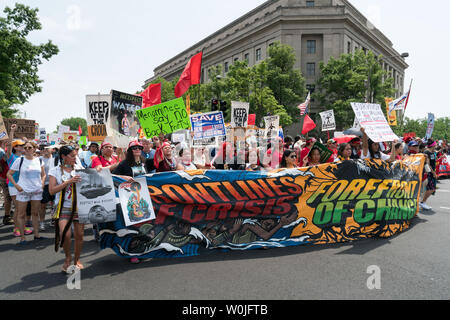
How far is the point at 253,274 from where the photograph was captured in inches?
154

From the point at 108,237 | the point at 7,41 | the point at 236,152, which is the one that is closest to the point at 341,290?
the point at 108,237

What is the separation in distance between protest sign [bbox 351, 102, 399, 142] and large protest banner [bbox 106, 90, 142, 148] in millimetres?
4886

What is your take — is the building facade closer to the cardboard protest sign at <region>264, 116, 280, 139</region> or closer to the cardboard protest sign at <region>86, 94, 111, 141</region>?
the cardboard protest sign at <region>264, 116, 280, 139</region>

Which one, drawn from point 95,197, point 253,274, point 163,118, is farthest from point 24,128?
point 253,274

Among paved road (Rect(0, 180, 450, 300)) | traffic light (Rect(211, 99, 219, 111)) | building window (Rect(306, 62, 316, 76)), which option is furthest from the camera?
building window (Rect(306, 62, 316, 76))

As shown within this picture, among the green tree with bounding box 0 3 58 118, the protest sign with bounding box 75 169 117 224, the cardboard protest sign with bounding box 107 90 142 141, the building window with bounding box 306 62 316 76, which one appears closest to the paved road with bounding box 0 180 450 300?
the protest sign with bounding box 75 169 117 224

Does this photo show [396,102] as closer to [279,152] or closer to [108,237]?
[279,152]

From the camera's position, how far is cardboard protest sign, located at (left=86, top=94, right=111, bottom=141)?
7934 mm

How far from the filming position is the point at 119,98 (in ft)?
22.7

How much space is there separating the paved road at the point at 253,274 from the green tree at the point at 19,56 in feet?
71.4

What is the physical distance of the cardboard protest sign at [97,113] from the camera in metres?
7.93
